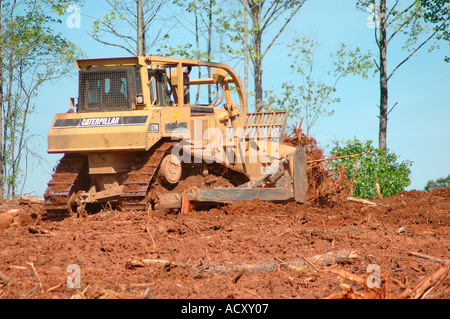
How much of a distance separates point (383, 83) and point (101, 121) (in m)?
13.4

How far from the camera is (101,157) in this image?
10609 millimetres

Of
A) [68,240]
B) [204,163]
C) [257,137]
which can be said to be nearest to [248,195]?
[204,163]

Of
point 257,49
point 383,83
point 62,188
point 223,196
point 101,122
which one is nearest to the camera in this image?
point 223,196

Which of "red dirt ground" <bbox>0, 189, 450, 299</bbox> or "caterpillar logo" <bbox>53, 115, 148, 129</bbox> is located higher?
"caterpillar logo" <bbox>53, 115, 148, 129</bbox>

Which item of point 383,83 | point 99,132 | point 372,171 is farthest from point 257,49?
point 99,132

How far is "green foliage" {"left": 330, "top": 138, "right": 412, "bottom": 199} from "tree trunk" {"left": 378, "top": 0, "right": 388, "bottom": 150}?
2.59 meters

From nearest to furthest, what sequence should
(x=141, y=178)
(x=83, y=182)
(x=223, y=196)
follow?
(x=141, y=178)
(x=223, y=196)
(x=83, y=182)

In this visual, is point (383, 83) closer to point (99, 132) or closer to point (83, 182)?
point (83, 182)

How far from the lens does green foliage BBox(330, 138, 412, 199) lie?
53.8 ft

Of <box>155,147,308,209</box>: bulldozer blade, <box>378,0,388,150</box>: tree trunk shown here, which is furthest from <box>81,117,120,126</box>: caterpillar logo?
<box>378,0,388,150</box>: tree trunk

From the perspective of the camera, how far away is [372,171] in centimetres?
1659

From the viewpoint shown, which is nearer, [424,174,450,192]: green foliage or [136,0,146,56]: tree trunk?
[136,0,146,56]: tree trunk

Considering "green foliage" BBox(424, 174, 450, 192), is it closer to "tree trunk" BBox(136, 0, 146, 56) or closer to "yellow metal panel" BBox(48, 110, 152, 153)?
"tree trunk" BBox(136, 0, 146, 56)

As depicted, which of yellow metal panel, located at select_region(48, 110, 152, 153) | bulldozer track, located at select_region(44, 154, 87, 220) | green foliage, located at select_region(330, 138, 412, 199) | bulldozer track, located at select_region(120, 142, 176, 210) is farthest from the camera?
green foliage, located at select_region(330, 138, 412, 199)
